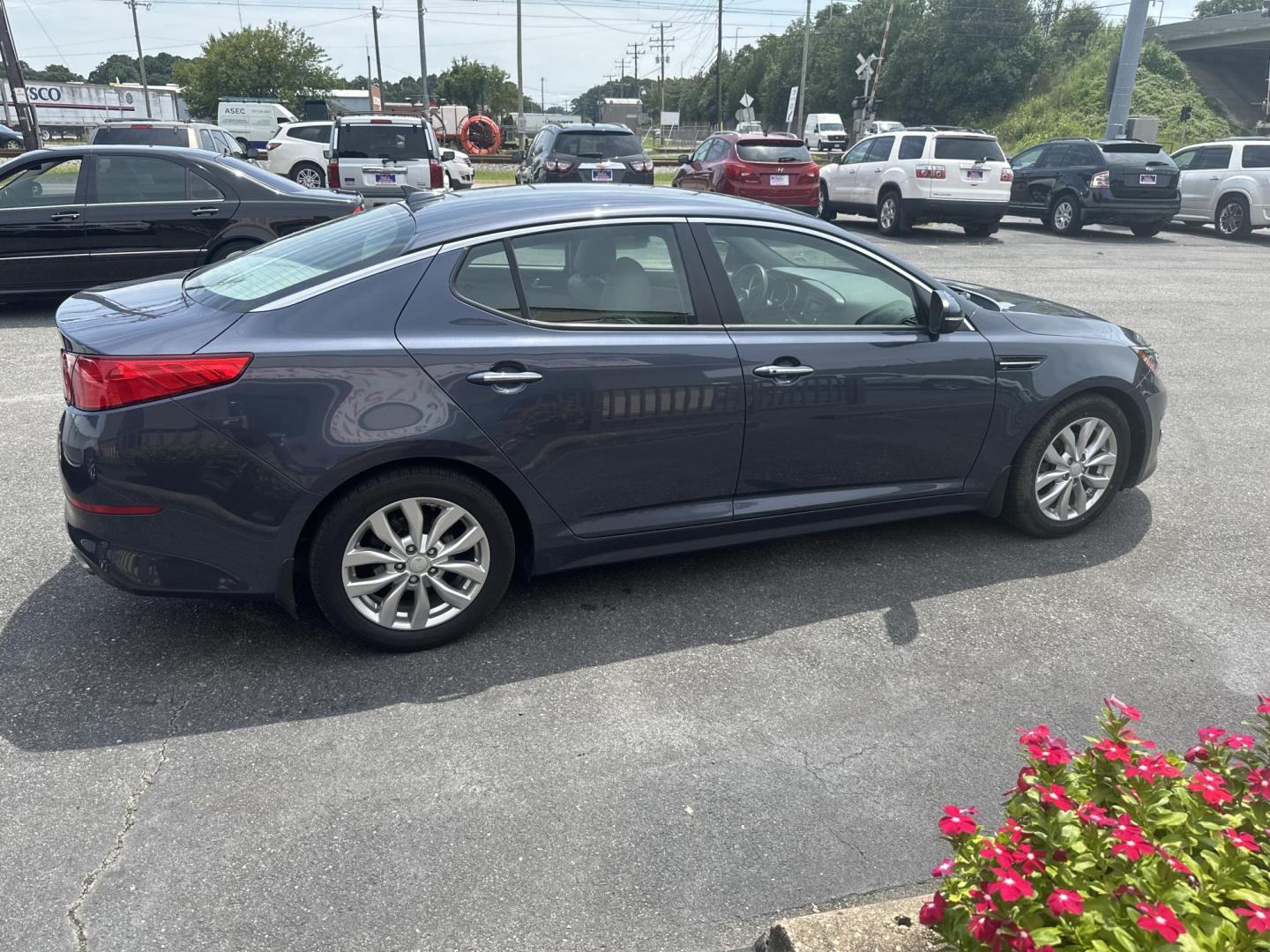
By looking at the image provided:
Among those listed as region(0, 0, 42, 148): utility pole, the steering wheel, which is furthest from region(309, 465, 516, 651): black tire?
region(0, 0, 42, 148): utility pole

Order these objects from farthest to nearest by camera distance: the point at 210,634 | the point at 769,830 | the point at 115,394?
the point at 210,634 < the point at 115,394 < the point at 769,830

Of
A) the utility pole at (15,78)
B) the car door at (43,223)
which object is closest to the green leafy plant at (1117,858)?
the car door at (43,223)

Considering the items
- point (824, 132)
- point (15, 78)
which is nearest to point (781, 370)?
point (15, 78)

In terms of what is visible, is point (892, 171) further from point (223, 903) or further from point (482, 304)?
point (223, 903)

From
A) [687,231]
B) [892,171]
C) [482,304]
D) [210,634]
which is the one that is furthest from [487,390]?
[892,171]

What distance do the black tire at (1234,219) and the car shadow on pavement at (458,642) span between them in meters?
16.8

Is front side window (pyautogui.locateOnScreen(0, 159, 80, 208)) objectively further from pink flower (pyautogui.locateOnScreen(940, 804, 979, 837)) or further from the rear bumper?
the rear bumper

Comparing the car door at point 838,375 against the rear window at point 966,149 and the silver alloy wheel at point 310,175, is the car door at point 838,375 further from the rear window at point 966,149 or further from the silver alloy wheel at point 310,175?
the silver alloy wheel at point 310,175

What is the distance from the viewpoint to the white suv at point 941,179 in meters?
16.8

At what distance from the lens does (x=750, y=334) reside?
404 centimetres

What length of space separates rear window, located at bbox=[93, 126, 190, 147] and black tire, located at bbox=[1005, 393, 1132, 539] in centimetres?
1978

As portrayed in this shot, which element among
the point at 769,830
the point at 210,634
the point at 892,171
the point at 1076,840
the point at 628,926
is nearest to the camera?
the point at 1076,840

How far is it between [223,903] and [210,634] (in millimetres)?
1486

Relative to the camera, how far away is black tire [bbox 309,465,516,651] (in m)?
3.49
